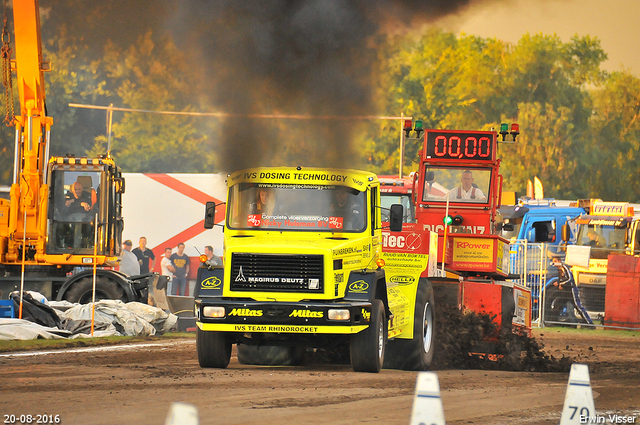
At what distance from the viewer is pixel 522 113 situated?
56312 millimetres

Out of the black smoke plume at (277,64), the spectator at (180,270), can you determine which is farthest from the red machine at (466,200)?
the spectator at (180,270)

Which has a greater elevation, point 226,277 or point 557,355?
point 226,277

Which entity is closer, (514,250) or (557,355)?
(557,355)

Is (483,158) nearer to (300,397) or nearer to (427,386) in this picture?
(300,397)

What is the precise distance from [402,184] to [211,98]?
618 cm

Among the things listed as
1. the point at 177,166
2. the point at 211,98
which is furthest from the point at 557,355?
the point at 177,166

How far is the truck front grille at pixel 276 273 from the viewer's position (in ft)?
37.6

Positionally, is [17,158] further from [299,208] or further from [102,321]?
[299,208]

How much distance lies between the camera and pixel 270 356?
1345 cm

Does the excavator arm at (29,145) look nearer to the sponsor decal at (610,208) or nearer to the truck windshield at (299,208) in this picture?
the truck windshield at (299,208)

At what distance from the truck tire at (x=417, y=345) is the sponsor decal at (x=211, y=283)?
271 centimetres

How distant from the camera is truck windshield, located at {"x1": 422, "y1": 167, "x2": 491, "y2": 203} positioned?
18.5 m

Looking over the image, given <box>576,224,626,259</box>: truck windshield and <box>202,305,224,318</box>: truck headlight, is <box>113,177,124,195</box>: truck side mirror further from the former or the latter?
<box>576,224,626,259</box>: truck windshield

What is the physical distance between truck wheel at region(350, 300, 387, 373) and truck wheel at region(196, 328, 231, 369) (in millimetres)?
1637
